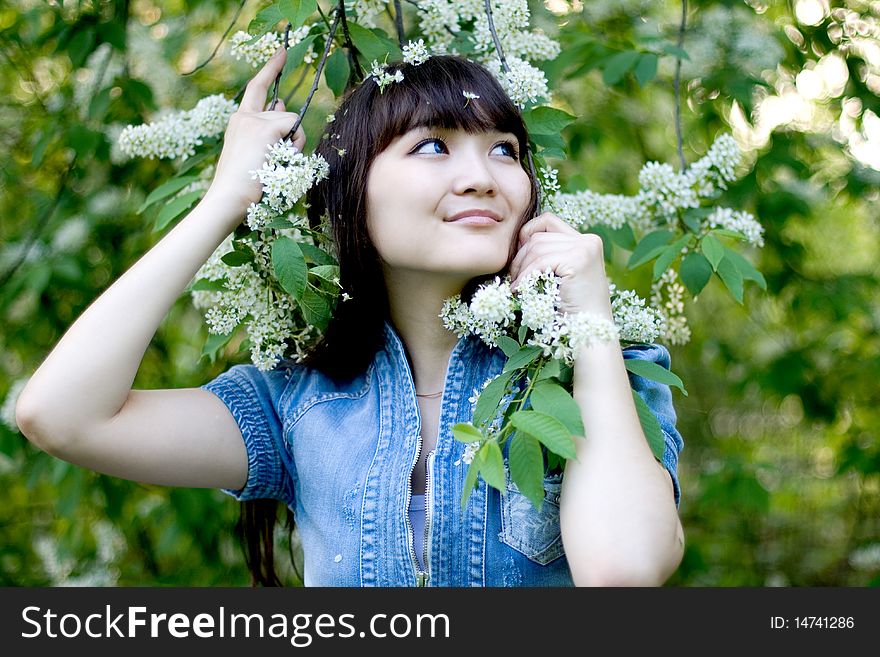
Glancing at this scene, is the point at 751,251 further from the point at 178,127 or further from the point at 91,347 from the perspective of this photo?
the point at 91,347

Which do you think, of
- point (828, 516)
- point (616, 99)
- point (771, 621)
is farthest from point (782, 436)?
point (771, 621)

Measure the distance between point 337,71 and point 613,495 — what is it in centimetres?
90

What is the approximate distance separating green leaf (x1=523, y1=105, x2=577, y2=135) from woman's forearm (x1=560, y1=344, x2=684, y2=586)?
1.64 ft

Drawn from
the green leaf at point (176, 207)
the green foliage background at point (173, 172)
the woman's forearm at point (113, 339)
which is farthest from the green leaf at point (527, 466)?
the green foliage background at point (173, 172)

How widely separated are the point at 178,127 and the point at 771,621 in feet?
4.31

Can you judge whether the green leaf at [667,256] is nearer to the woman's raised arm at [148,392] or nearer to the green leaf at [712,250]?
the green leaf at [712,250]

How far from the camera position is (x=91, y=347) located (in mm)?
1270

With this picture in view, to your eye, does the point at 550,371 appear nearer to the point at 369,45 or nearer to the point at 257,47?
the point at 369,45

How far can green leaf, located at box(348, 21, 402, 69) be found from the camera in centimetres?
147

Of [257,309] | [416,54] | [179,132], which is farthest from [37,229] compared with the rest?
[416,54]

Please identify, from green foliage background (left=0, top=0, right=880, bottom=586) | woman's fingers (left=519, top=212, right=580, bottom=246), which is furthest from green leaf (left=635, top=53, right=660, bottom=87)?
woman's fingers (left=519, top=212, right=580, bottom=246)

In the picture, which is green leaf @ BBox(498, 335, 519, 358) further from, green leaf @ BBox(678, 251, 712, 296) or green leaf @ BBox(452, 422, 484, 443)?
green leaf @ BBox(678, 251, 712, 296)

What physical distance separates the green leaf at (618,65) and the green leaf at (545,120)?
555 mm

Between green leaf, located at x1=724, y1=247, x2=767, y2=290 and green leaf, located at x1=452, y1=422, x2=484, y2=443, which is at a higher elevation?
green leaf, located at x1=452, y1=422, x2=484, y2=443
